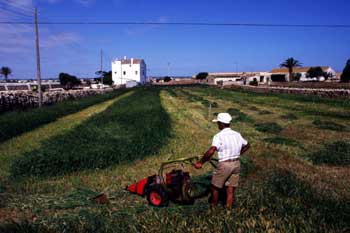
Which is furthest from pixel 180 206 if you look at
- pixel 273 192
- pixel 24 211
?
pixel 24 211

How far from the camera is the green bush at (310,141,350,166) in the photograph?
10729 millimetres

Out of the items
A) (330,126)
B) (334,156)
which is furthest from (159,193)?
(330,126)

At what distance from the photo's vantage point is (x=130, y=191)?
25.3 ft

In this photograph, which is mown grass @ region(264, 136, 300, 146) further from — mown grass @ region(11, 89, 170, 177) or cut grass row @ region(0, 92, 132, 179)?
cut grass row @ region(0, 92, 132, 179)

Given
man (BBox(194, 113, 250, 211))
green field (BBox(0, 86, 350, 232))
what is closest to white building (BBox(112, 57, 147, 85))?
green field (BBox(0, 86, 350, 232))

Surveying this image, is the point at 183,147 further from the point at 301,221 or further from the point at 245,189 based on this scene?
the point at 301,221

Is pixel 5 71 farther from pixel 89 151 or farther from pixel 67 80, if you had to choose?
pixel 89 151

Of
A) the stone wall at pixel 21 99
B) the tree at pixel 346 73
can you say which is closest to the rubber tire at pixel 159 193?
the stone wall at pixel 21 99

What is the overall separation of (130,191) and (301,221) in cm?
362

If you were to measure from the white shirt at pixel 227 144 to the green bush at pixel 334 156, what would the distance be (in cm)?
552

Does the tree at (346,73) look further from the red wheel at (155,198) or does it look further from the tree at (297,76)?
the red wheel at (155,198)

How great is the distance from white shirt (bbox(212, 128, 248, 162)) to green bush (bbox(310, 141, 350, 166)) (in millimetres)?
5516

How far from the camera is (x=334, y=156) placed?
36.2 ft

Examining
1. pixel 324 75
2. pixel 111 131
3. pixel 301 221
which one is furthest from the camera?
pixel 324 75
